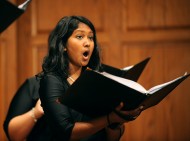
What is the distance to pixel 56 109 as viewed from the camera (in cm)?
112

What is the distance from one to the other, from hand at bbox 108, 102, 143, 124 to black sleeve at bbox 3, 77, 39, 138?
0.46 meters

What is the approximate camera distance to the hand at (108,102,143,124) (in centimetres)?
107

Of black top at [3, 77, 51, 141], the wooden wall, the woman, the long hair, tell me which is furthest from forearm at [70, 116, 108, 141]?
the wooden wall

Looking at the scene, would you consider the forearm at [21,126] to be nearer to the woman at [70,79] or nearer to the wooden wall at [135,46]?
the woman at [70,79]

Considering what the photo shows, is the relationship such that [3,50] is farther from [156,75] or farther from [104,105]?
[104,105]

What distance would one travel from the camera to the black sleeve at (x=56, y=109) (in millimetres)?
1097

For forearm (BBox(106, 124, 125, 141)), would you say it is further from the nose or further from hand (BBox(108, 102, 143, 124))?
the nose

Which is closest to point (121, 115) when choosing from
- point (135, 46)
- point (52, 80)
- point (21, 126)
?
point (52, 80)

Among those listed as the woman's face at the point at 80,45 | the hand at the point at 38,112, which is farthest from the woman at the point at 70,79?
the hand at the point at 38,112

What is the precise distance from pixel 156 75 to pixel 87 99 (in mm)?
1442

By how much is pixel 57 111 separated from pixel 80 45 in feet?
0.83

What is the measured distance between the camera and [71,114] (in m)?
1.17

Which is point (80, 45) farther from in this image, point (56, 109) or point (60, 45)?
point (56, 109)

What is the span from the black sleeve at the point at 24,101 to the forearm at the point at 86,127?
407mm
